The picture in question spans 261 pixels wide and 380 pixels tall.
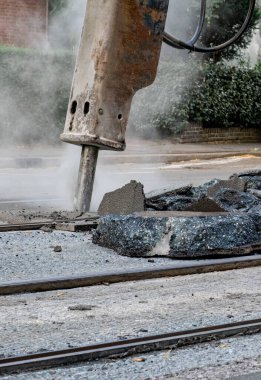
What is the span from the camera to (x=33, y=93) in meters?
20.8

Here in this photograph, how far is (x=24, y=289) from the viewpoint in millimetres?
6949

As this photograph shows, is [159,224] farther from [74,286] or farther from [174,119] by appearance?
[174,119]

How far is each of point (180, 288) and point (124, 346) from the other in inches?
69.5

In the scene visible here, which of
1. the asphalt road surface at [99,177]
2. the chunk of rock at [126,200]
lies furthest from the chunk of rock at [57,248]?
the asphalt road surface at [99,177]

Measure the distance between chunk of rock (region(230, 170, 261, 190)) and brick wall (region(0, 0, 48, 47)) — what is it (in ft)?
49.6

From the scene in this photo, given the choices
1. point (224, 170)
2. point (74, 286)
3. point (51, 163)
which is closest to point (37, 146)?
point (51, 163)

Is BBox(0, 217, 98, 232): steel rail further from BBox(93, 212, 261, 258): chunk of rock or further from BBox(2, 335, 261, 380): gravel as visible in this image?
BBox(2, 335, 261, 380): gravel

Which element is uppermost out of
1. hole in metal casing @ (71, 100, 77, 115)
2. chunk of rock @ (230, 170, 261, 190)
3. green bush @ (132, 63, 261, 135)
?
green bush @ (132, 63, 261, 135)

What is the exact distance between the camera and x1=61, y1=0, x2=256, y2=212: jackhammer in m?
10.3

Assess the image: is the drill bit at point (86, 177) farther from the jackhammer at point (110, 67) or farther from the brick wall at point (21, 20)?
the brick wall at point (21, 20)

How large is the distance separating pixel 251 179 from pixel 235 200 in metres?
1.51

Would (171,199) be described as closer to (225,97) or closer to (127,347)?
(127,347)

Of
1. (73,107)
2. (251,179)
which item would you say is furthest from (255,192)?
(73,107)

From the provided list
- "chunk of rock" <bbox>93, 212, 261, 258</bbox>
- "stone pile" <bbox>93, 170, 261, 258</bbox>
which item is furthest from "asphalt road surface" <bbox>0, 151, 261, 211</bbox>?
"chunk of rock" <bbox>93, 212, 261, 258</bbox>
